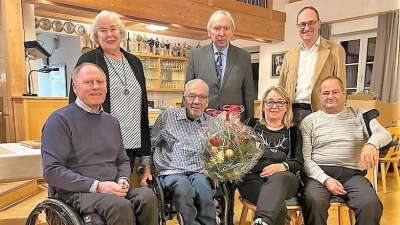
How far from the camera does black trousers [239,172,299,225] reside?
5.65ft

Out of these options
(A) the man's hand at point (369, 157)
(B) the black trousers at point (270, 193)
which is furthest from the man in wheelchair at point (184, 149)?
(A) the man's hand at point (369, 157)

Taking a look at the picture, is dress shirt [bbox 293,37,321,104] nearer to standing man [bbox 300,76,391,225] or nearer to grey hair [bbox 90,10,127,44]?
standing man [bbox 300,76,391,225]

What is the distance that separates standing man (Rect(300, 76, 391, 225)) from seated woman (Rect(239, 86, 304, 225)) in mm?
93

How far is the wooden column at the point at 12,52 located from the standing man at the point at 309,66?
10.6 feet

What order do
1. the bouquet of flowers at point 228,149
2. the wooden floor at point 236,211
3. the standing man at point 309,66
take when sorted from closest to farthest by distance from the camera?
the bouquet of flowers at point 228,149 → the standing man at point 309,66 → the wooden floor at point 236,211

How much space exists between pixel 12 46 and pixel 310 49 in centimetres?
342

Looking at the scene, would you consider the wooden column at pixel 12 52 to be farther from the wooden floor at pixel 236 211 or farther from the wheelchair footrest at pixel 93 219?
the wheelchair footrest at pixel 93 219

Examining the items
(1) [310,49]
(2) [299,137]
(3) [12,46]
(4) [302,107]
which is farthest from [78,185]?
(3) [12,46]

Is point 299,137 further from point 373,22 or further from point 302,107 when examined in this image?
point 373,22

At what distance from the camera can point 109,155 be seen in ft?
5.47

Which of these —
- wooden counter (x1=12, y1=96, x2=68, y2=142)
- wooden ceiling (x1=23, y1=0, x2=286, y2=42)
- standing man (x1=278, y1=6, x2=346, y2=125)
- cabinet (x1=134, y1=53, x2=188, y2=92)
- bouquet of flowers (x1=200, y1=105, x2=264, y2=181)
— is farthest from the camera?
cabinet (x1=134, y1=53, x2=188, y2=92)

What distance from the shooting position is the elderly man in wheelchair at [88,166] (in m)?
1.48

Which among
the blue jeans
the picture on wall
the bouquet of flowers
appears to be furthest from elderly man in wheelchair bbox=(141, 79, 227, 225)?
the picture on wall

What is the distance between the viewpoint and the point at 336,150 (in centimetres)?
204
